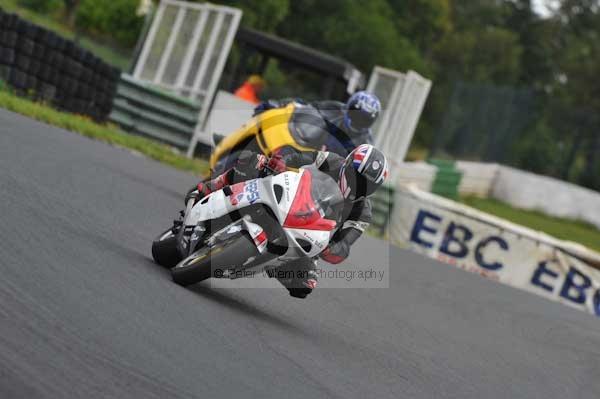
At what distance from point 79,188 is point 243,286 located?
208cm

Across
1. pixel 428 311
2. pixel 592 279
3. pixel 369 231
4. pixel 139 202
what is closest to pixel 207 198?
pixel 139 202

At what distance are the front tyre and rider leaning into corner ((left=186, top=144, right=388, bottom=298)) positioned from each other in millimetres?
604

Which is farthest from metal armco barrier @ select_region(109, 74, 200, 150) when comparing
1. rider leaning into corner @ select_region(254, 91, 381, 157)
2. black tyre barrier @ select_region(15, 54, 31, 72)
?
rider leaning into corner @ select_region(254, 91, 381, 157)

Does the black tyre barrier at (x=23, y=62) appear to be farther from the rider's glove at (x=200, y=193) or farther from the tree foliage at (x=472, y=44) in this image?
the rider's glove at (x=200, y=193)

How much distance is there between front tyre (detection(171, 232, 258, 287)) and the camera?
765 cm

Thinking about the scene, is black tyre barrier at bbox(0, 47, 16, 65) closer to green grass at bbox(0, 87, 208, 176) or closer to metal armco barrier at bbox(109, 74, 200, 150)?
green grass at bbox(0, 87, 208, 176)

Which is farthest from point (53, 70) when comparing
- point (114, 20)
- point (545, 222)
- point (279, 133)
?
point (114, 20)

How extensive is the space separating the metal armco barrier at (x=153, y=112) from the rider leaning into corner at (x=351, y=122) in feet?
32.9

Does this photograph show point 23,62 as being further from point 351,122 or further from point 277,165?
point 277,165

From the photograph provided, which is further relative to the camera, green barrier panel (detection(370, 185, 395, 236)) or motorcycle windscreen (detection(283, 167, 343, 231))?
green barrier panel (detection(370, 185, 395, 236))

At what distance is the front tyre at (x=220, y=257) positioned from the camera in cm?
765

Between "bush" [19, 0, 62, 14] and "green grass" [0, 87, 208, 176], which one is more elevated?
"bush" [19, 0, 62, 14]

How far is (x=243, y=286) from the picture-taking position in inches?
380

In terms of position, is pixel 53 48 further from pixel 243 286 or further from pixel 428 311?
pixel 243 286
